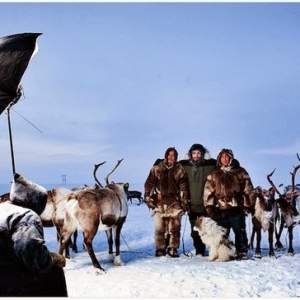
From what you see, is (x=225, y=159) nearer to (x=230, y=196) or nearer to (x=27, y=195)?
(x=230, y=196)

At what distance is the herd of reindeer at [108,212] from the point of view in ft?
14.5

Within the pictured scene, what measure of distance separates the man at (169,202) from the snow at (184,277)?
0.64ft

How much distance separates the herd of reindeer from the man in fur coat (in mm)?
2441

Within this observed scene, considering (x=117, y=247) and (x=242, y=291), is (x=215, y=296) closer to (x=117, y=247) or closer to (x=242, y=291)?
(x=242, y=291)

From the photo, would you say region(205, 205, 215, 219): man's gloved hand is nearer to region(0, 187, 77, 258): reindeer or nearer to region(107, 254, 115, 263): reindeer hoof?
region(107, 254, 115, 263): reindeer hoof

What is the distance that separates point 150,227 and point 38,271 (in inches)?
236

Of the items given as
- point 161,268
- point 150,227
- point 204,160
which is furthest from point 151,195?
point 150,227

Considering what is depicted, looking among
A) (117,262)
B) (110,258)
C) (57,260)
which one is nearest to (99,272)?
(117,262)

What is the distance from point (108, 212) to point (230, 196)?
1.33 meters

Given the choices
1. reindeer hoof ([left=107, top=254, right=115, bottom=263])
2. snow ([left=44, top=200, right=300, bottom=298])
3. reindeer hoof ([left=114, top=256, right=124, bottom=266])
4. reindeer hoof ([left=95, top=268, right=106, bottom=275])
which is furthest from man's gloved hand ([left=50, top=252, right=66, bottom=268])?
reindeer hoof ([left=107, top=254, right=115, bottom=263])

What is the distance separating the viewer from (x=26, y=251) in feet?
5.54

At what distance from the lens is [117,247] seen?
4.72 meters

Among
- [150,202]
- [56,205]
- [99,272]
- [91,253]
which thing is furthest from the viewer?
[150,202]

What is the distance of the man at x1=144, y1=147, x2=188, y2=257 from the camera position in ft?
16.8
